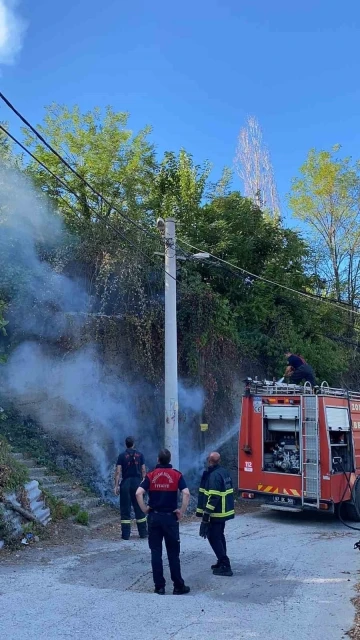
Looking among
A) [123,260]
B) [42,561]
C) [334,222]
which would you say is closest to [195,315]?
[123,260]

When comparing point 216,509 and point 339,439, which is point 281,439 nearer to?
point 339,439

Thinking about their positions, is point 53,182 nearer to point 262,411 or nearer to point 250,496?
point 262,411

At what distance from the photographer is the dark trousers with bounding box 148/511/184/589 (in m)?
6.22

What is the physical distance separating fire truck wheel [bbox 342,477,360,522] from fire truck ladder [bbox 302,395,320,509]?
1125mm

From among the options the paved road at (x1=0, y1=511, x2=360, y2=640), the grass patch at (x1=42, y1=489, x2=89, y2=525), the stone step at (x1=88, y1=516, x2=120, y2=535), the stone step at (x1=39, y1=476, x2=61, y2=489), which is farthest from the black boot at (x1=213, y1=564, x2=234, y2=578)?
the stone step at (x1=39, y1=476, x2=61, y2=489)

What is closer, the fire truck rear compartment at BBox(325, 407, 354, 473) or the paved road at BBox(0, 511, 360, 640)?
the paved road at BBox(0, 511, 360, 640)

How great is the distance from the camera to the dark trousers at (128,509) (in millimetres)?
9234

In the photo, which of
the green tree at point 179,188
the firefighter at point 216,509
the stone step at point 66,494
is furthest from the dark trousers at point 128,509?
the green tree at point 179,188

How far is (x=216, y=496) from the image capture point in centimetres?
687

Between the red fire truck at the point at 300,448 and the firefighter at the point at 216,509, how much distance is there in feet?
14.5

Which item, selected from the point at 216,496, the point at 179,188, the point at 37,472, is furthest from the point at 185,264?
the point at 216,496

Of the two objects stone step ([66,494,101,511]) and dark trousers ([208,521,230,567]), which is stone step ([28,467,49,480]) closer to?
stone step ([66,494,101,511])

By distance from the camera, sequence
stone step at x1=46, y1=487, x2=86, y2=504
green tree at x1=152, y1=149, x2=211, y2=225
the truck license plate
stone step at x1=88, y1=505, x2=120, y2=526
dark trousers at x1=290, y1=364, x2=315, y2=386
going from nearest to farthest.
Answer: stone step at x1=88, y1=505, x2=120, y2=526
stone step at x1=46, y1=487, x2=86, y2=504
the truck license plate
dark trousers at x1=290, y1=364, x2=315, y2=386
green tree at x1=152, y1=149, x2=211, y2=225

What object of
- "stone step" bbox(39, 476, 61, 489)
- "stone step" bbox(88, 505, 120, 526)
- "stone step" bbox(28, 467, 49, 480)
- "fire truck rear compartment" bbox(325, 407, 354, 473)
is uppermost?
"fire truck rear compartment" bbox(325, 407, 354, 473)
